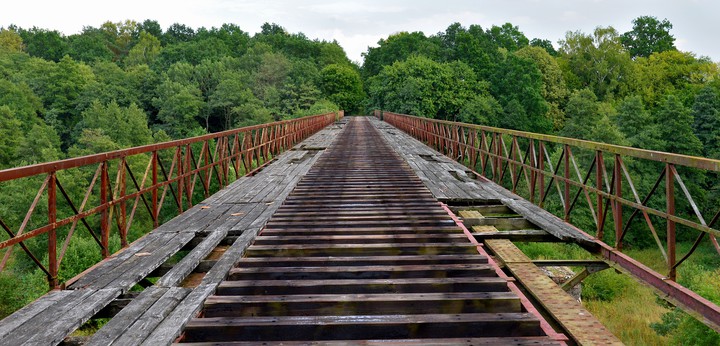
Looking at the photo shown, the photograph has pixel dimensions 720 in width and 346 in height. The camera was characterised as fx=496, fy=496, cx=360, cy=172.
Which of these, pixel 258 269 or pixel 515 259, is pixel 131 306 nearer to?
pixel 258 269

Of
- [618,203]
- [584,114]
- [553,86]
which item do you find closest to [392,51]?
[553,86]

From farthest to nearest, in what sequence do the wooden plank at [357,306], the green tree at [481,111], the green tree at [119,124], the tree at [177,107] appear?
1. the tree at [177,107]
2. the green tree at [481,111]
3. the green tree at [119,124]
4. the wooden plank at [357,306]

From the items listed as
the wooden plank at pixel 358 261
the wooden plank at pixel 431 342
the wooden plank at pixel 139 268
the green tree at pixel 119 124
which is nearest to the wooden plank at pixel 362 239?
the wooden plank at pixel 358 261

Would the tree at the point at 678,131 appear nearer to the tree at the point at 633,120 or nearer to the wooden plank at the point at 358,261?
the tree at the point at 633,120

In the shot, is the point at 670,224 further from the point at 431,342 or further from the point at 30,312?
the point at 30,312

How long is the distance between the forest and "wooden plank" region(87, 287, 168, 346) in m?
34.7

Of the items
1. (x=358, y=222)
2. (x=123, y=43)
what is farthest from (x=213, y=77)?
(x=358, y=222)

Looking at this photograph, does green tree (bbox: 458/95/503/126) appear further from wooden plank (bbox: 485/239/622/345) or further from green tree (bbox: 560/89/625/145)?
wooden plank (bbox: 485/239/622/345)

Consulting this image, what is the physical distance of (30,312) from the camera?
3750 mm

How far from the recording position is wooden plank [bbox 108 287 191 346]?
130 inches

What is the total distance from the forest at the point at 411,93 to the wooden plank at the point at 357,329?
3567cm

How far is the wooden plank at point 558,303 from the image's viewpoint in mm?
3578

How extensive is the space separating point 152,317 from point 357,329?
4.96 feet

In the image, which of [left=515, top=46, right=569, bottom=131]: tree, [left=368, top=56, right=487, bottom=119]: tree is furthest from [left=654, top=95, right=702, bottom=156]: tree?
[left=515, top=46, right=569, bottom=131]: tree
